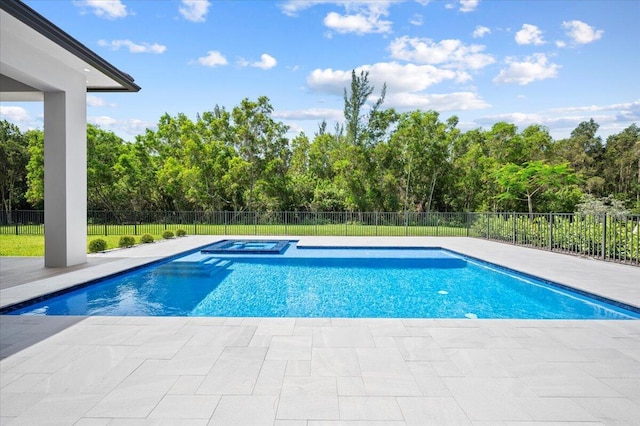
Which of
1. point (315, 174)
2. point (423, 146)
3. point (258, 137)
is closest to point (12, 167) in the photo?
point (258, 137)

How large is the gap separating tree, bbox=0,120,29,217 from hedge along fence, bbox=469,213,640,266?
2993 centimetres

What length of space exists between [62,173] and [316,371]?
24.6 feet

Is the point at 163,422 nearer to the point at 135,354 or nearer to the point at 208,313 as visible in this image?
the point at 135,354

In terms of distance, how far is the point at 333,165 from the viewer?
24.9 metres

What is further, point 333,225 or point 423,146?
point 423,146

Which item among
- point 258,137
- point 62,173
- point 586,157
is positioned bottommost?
point 62,173

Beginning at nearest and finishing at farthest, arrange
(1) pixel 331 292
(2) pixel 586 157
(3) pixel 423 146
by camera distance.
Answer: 1. (1) pixel 331 292
2. (3) pixel 423 146
3. (2) pixel 586 157

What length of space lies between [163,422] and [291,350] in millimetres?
1363

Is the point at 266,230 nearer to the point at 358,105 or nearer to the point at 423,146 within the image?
the point at 423,146

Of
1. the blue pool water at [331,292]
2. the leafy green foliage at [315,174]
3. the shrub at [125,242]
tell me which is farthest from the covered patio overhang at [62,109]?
the leafy green foliage at [315,174]

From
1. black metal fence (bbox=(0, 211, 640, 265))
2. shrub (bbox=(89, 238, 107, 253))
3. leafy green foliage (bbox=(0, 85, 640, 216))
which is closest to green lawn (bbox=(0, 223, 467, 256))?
black metal fence (bbox=(0, 211, 640, 265))

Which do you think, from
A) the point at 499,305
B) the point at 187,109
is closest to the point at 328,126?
the point at 187,109

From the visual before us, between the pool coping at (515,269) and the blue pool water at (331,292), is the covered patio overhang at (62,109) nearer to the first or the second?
the pool coping at (515,269)

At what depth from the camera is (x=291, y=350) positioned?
340 cm
